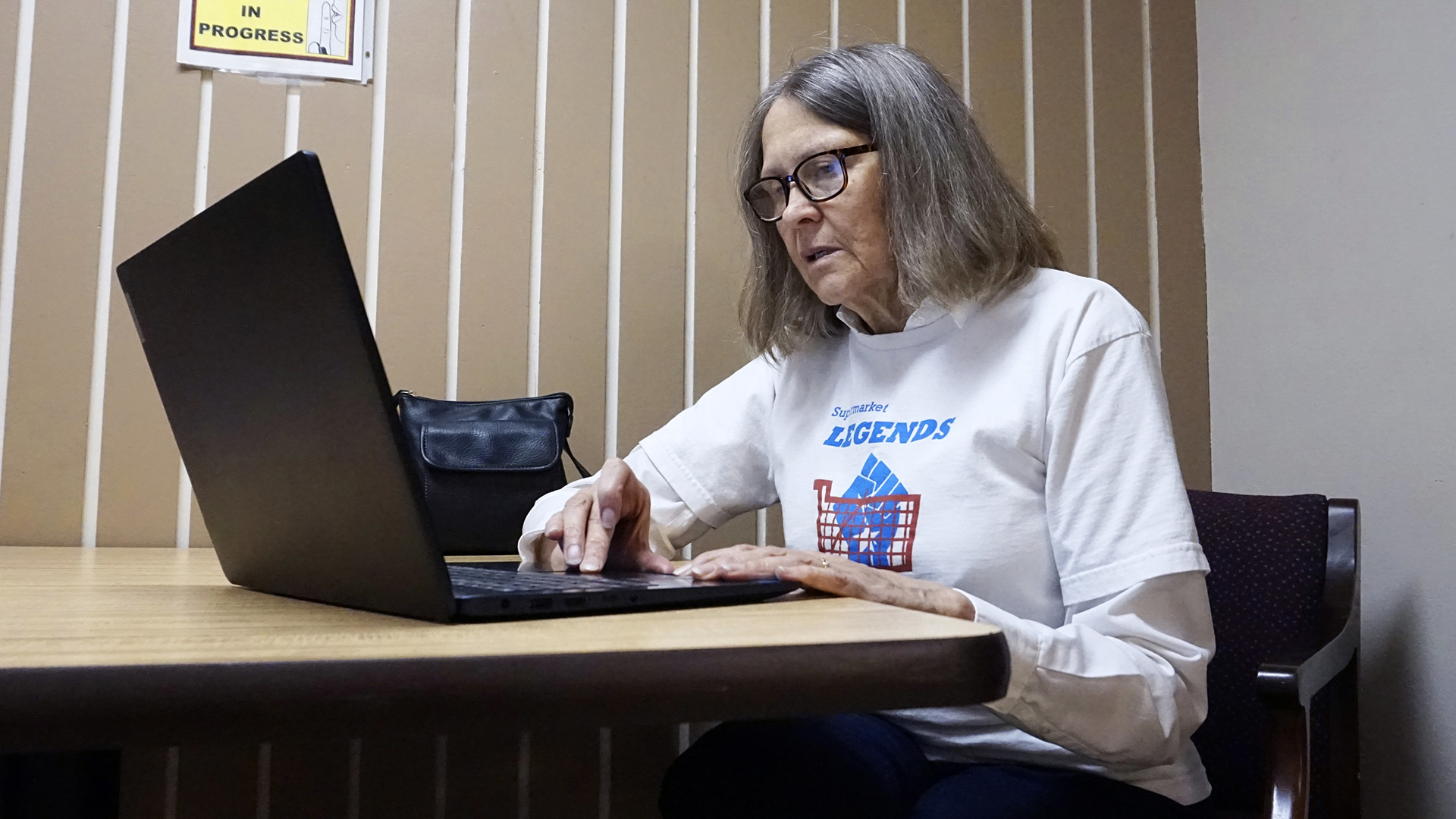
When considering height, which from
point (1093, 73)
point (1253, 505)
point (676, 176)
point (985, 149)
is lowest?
point (1253, 505)

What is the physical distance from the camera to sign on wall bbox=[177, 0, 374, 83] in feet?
5.54

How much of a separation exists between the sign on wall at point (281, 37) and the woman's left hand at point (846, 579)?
1.35 metres

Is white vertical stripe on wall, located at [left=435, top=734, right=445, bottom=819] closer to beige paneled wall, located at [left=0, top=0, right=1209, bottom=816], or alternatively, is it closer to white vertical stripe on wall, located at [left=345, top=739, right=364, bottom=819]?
beige paneled wall, located at [left=0, top=0, right=1209, bottom=816]

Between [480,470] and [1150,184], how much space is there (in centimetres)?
144

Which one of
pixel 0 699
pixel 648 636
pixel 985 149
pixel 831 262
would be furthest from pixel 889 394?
pixel 0 699

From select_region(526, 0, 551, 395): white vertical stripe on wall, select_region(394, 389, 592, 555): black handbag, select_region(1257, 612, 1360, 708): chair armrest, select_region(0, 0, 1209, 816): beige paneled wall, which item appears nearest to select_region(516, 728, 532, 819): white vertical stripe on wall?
select_region(0, 0, 1209, 816): beige paneled wall

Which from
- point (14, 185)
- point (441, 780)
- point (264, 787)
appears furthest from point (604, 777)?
point (14, 185)

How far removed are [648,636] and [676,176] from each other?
4.82 ft

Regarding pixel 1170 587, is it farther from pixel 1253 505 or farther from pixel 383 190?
A: pixel 383 190

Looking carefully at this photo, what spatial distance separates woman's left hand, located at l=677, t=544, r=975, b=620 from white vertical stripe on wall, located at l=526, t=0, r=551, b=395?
1.06m

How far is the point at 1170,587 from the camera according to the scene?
905 millimetres

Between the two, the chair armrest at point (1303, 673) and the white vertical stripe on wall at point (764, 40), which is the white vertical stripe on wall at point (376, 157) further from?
the chair armrest at point (1303, 673)

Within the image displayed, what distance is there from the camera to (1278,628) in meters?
1.33

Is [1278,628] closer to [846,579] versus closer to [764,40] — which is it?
[846,579]
